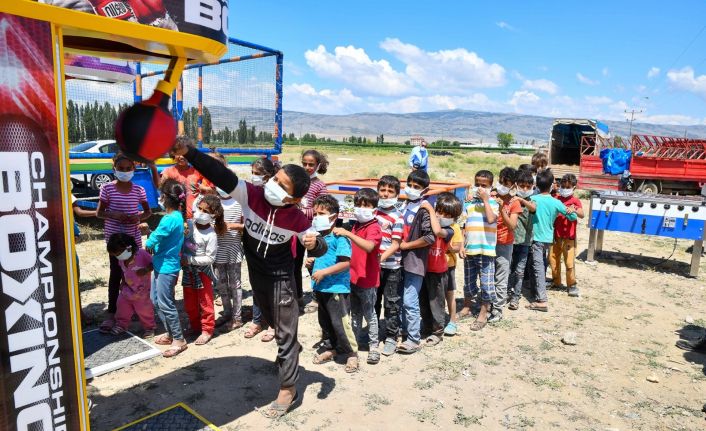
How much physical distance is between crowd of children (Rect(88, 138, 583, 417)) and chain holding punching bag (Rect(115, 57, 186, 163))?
0.88 m

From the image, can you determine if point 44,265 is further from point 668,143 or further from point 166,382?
point 668,143

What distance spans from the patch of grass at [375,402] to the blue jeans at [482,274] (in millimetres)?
2113

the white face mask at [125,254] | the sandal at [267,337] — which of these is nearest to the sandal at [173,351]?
the sandal at [267,337]

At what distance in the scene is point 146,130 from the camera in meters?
2.31

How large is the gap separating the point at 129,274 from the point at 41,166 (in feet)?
9.04

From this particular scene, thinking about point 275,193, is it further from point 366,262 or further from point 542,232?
point 542,232

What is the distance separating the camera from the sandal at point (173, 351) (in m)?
4.38

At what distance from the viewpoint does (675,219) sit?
7.61 metres

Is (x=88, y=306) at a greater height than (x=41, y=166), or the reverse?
(x=41, y=166)

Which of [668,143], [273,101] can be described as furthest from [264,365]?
[668,143]

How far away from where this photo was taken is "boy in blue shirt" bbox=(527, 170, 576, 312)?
612 centimetres

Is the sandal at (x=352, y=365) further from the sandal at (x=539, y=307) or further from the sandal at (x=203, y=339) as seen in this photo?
the sandal at (x=539, y=307)

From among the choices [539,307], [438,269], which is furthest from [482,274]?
[539,307]

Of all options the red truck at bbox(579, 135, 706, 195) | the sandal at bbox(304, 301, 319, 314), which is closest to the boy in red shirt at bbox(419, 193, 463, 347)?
the sandal at bbox(304, 301, 319, 314)
